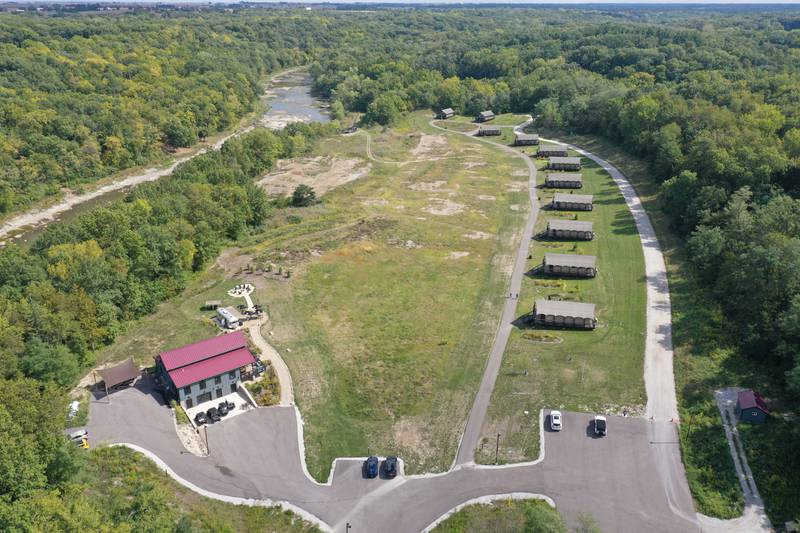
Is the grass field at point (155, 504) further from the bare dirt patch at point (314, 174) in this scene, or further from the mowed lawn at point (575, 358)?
the bare dirt patch at point (314, 174)

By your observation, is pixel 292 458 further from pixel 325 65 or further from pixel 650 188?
pixel 325 65

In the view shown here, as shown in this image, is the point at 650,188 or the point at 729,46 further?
the point at 729,46

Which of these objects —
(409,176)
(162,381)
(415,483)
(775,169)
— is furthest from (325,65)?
(415,483)

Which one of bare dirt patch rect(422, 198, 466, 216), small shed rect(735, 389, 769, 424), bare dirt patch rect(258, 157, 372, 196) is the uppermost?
small shed rect(735, 389, 769, 424)

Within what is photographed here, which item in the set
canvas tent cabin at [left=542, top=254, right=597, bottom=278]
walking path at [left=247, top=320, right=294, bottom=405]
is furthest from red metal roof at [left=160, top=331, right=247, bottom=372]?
canvas tent cabin at [left=542, top=254, right=597, bottom=278]

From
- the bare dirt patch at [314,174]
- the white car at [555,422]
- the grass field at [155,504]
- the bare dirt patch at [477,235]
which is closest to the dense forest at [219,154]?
the grass field at [155,504]

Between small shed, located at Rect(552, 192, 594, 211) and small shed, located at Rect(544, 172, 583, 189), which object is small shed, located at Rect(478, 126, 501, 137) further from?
small shed, located at Rect(552, 192, 594, 211)
